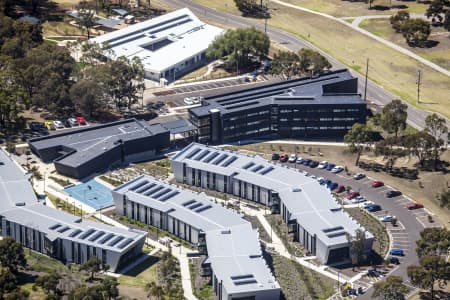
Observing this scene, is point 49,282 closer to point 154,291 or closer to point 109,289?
point 109,289

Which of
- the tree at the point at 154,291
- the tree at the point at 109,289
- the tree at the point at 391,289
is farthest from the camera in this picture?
the tree at the point at 391,289

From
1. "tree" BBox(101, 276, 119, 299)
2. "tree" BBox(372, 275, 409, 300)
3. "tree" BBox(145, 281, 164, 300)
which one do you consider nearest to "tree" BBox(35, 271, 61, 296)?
"tree" BBox(101, 276, 119, 299)

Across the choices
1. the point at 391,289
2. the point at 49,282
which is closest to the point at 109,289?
the point at 49,282

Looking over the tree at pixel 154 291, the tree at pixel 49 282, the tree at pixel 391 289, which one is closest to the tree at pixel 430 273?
the tree at pixel 391 289

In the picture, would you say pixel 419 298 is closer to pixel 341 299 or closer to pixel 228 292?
pixel 341 299

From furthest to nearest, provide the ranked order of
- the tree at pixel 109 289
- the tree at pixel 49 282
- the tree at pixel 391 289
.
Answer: the tree at pixel 49 282, the tree at pixel 391 289, the tree at pixel 109 289

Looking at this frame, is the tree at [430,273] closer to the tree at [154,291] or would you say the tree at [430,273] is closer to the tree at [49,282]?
the tree at [154,291]

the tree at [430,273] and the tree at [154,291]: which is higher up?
the tree at [430,273]

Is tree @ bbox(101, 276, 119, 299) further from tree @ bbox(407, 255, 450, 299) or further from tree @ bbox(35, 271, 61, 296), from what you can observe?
tree @ bbox(407, 255, 450, 299)
